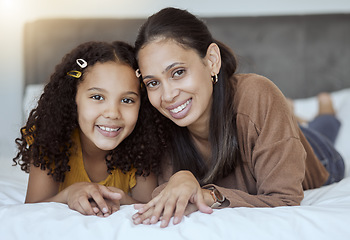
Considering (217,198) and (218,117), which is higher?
(218,117)

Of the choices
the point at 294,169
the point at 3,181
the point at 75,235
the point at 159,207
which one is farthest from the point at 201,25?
the point at 3,181

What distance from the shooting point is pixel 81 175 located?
4.67 feet

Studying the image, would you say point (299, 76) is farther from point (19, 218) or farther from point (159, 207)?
point (19, 218)

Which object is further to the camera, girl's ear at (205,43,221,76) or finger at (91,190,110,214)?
girl's ear at (205,43,221,76)

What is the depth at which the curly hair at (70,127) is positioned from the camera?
1361mm

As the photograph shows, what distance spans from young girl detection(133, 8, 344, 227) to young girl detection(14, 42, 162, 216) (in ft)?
0.27

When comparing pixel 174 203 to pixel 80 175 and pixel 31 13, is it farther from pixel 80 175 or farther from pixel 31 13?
pixel 31 13

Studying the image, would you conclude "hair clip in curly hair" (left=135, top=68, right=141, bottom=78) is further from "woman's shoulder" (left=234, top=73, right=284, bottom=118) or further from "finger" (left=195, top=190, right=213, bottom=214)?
"finger" (left=195, top=190, right=213, bottom=214)

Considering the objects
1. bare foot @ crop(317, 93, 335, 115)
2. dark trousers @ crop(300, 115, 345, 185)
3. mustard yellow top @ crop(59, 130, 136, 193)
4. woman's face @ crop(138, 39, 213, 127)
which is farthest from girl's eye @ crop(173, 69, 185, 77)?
bare foot @ crop(317, 93, 335, 115)

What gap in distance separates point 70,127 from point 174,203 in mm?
594

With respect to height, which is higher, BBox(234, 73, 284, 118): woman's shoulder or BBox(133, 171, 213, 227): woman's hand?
BBox(234, 73, 284, 118): woman's shoulder

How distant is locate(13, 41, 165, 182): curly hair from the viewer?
136 cm

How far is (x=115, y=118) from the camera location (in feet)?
4.25

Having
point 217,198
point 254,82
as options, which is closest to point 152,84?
point 254,82
